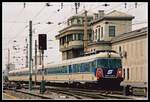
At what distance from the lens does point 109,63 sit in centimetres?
3459

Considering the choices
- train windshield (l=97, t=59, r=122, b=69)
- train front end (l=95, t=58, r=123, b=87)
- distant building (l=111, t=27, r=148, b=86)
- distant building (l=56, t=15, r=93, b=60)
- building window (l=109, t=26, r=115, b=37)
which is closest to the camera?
train front end (l=95, t=58, r=123, b=87)

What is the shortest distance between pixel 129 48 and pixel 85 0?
33721 millimetres

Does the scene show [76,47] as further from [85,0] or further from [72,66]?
[85,0]

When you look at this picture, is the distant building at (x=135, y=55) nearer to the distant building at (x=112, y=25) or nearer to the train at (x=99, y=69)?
the distant building at (x=112, y=25)

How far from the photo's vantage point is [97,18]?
6975 cm

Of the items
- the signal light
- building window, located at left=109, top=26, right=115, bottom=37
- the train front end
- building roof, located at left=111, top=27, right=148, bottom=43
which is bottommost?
the train front end

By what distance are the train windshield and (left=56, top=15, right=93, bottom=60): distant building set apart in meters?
35.4

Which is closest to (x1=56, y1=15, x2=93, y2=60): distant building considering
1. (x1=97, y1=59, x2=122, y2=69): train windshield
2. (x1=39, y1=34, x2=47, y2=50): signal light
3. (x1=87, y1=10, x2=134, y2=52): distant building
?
(x1=87, y1=10, x2=134, y2=52): distant building

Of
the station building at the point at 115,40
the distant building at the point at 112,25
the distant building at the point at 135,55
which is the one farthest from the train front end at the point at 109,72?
the distant building at the point at 112,25

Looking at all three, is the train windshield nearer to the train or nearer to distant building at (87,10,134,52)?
the train

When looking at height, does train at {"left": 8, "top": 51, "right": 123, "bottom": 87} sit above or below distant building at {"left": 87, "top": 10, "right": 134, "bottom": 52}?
below

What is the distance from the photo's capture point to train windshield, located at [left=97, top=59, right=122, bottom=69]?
112ft

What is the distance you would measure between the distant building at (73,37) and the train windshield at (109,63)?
35.4 m

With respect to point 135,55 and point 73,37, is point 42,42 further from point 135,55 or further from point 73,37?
point 73,37
